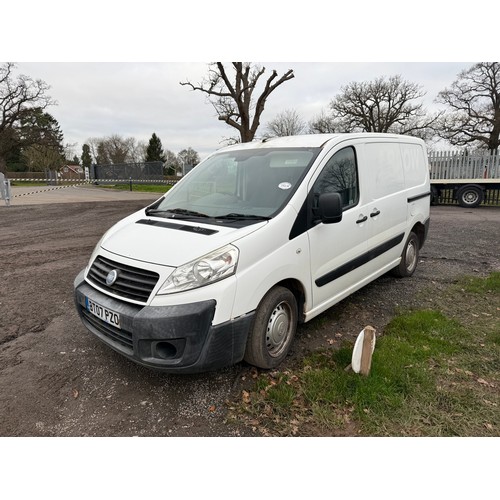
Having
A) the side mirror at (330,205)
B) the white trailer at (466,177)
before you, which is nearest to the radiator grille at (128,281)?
the side mirror at (330,205)

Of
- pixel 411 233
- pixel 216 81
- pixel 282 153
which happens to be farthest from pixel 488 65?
pixel 282 153

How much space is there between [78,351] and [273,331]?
6.33ft

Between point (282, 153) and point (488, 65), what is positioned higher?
point (488, 65)

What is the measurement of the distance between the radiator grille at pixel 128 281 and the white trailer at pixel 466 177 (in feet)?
56.1

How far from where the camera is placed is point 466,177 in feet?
55.4

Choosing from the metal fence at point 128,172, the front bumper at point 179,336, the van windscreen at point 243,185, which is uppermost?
the metal fence at point 128,172

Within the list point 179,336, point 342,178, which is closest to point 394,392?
point 179,336

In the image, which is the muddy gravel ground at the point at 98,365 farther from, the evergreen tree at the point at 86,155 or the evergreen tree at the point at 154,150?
the evergreen tree at the point at 86,155

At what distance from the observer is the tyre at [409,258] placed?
5.13 metres

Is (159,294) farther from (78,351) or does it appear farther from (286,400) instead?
(78,351)

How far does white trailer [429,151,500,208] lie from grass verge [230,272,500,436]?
14827 millimetres

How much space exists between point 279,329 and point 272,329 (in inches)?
3.9

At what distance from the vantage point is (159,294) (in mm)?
2418

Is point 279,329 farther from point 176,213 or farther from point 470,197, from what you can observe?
point 470,197
